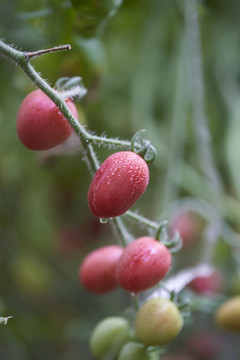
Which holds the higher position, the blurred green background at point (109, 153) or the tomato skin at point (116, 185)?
the blurred green background at point (109, 153)

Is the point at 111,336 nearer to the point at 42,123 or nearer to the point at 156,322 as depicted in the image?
the point at 156,322

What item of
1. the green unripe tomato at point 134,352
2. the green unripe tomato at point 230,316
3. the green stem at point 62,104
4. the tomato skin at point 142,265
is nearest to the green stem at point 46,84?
the green stem at point 62,104

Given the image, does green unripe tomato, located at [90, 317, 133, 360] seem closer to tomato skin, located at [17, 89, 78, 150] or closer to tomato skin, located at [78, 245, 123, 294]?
tomato skin, located at [78, 245, 123, 294]

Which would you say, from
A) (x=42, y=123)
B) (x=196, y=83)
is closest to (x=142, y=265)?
(x=42, y=123)

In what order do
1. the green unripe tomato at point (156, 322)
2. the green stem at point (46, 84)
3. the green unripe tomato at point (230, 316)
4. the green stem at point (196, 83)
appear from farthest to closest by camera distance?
the green stem at point (196, 83)
the green unripe tomato at point (230, 316)
the green unripe tomato at point (156, 322)
the green stem at point (46, 84)

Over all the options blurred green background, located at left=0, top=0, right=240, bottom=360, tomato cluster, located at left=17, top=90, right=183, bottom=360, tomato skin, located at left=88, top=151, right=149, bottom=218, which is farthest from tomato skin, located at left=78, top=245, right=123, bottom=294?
blurred green background, located at left=0, top=0, right=240, bottom=360

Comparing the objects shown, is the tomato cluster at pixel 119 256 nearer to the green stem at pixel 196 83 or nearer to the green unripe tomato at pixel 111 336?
the green unripe tomato at pixel 111 336

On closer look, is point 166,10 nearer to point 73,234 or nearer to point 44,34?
point 44,34
